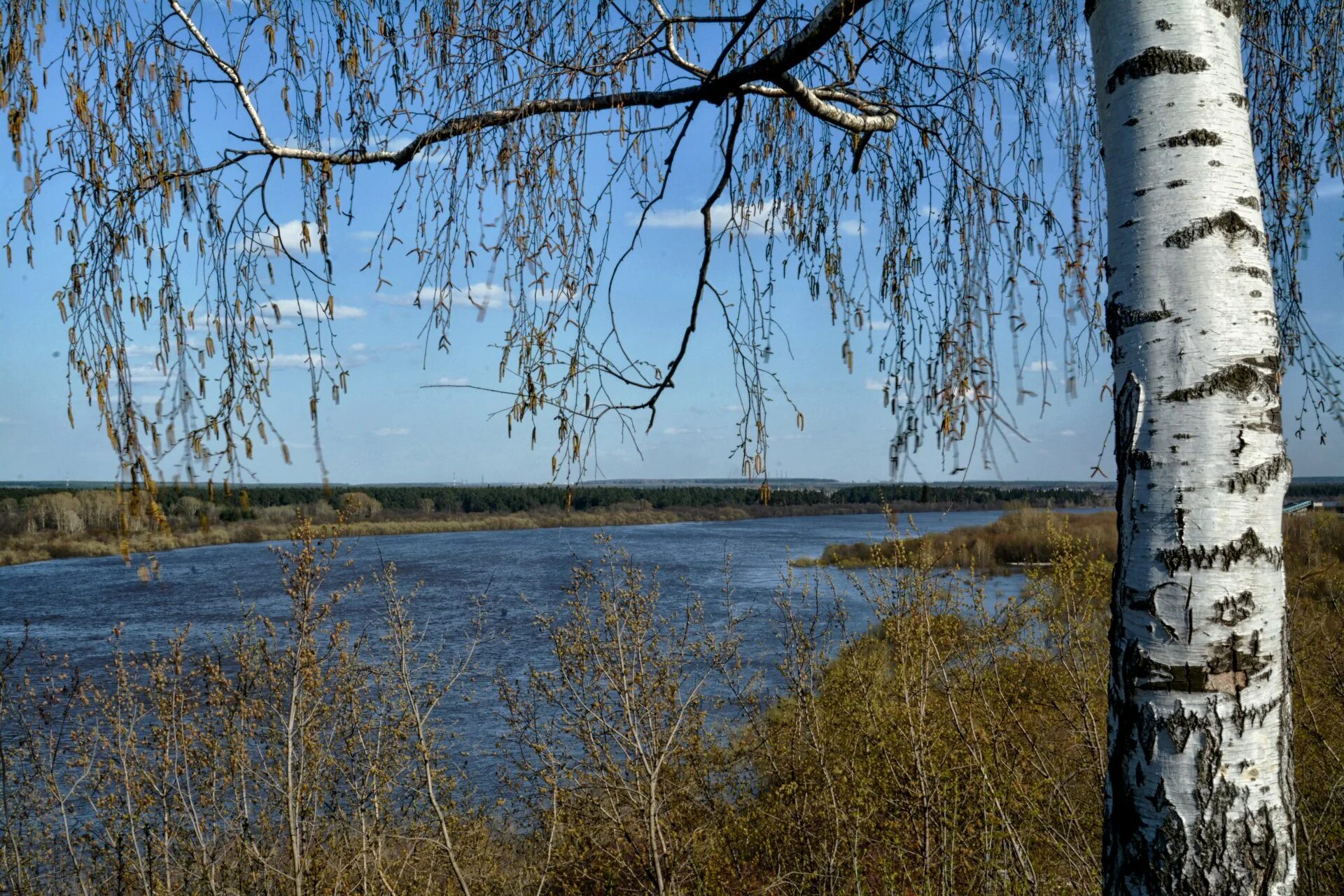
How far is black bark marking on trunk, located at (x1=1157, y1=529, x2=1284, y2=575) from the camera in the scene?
1.27 meters

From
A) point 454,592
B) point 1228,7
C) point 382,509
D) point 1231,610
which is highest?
point 1228,7

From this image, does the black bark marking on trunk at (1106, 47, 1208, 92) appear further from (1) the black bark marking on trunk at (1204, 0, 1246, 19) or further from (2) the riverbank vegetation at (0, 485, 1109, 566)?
(2) the riverbank vegetation at (0, 485, 1109, 566)

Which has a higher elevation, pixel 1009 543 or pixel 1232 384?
pixel 1232 384

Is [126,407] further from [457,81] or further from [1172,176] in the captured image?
[1172,176]

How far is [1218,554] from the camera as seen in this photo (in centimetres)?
127

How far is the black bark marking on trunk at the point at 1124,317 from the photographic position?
133 cm

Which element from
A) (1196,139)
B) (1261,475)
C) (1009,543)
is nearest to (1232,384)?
(1261,475)

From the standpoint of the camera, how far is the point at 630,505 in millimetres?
48250

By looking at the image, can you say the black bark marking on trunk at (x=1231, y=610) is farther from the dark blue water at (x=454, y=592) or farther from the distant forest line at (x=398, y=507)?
the dark blue water at (x=454, y=592)

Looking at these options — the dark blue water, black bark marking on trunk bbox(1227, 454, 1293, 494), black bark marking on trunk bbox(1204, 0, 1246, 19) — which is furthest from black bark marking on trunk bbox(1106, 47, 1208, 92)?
the dark blue water

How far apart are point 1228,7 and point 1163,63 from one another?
6.6 inches

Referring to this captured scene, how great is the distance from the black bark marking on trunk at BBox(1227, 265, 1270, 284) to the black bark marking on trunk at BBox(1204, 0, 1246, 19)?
16.6 inches

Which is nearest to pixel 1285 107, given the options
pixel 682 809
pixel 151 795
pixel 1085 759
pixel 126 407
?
pixel 126 407

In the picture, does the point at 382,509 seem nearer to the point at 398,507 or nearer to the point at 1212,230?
the point at 398,507
